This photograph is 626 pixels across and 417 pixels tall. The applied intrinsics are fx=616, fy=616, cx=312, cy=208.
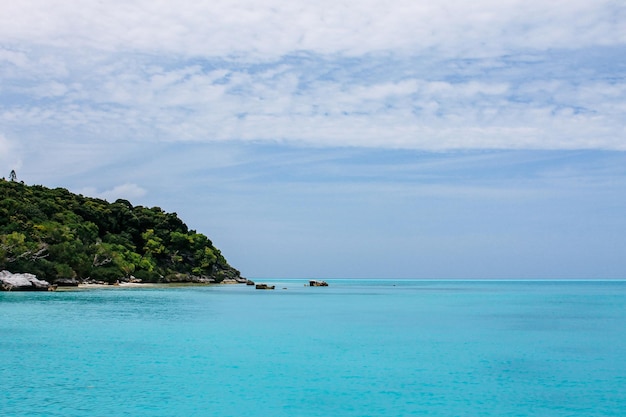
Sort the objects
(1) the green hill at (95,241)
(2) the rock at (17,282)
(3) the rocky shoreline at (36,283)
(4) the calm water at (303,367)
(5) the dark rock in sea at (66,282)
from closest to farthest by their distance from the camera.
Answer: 1. (4) the calm water at (303,367)
2. (2) the rock at (17,282)
3. (3) the rocky shoreline at (36,283)
4. (1) the green hill at (95,241)
5. (5) the dark rock in sea at (66,282)

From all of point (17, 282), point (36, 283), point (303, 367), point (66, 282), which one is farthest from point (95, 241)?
point (303, 367)

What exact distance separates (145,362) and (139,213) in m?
117

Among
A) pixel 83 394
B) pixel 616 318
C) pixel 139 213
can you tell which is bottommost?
pixel 83 394

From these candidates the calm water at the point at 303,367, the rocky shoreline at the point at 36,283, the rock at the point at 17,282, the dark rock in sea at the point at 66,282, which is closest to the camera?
the calm water at the point at 303,367

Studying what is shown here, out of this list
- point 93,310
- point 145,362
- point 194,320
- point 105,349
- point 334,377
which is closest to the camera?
point 334,377

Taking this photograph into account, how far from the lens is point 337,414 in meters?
18.5

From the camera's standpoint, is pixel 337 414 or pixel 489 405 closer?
pixel 337 414

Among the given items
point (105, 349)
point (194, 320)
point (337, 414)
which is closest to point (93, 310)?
point (194, 320)

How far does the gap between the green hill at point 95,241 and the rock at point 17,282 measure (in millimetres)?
1938

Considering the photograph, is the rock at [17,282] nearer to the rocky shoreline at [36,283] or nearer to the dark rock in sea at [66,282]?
the rocky shoreline at [36,283]

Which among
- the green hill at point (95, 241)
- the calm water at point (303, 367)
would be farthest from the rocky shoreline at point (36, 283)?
the calm water at point (303, 367)

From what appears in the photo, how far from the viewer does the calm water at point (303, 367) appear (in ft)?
64.0

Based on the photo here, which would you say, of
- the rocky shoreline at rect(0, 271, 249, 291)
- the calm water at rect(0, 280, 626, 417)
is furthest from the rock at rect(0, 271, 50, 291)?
the calm water at rect(0, 280, 626, 417)

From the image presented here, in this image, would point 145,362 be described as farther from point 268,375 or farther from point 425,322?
point 425,322
